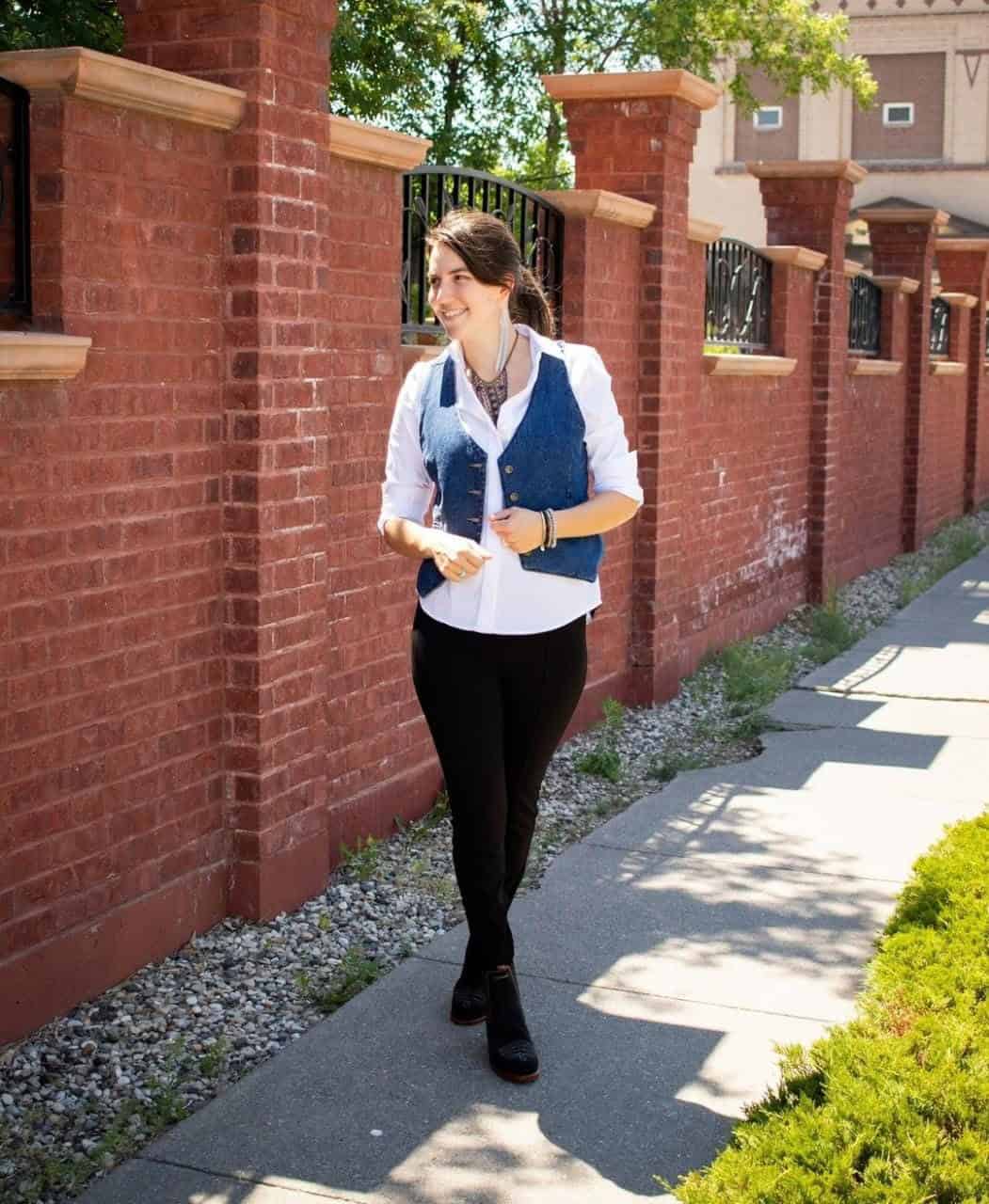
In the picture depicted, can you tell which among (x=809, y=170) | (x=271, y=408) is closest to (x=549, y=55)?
(x=809, y=170)

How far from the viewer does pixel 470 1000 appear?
4609 mm

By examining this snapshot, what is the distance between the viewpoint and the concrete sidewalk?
380 centimetres

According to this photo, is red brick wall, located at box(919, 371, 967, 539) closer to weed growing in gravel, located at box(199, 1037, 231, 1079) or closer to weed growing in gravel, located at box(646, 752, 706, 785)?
weed growing in gravel, located at box(646, 752, 706, 785)

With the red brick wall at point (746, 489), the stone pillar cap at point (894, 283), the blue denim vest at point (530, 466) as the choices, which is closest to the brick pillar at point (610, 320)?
the red brick wall at point (746, 489)

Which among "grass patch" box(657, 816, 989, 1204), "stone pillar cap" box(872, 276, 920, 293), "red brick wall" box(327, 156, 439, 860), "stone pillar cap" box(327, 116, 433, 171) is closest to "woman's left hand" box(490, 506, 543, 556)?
"grass patch" box(657, 816, 989, 1204)

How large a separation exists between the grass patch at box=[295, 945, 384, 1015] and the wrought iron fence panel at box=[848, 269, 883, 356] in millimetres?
9574

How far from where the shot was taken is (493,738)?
4.30m

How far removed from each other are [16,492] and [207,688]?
3.62 feet

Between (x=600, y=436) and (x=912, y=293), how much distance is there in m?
12.4

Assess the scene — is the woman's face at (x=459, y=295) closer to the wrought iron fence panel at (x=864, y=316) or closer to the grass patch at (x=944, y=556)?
the grass patch at (x=944, y=556)

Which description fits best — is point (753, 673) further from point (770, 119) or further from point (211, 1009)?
point (770, 119)

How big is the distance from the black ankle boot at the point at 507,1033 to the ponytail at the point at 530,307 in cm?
160

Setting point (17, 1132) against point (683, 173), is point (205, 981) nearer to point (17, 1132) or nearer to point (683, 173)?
point (17, 1132)

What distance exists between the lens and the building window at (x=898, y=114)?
36.6 meters
